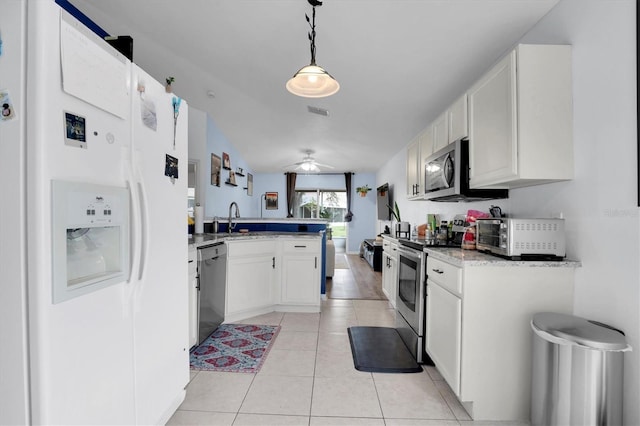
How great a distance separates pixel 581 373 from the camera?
4.19 feet

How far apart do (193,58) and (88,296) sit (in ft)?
10.3

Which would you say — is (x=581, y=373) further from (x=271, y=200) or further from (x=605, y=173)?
(x=271, y=200)

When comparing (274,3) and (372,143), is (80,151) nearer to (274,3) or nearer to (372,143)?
(274,3)

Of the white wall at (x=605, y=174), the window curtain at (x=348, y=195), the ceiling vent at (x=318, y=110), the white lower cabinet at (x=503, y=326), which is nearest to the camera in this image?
the white wall at (x=605, y=174)

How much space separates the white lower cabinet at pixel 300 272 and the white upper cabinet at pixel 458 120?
1.85 meters

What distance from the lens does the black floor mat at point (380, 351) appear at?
7.42 feet

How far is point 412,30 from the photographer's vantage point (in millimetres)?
2301

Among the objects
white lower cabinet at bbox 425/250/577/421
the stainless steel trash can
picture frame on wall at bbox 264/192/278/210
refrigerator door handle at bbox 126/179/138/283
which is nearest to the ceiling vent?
white lower cabinet at bbox 425/250/577/421

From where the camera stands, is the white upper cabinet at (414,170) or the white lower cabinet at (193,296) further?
the white upper cabinet at (414,170)

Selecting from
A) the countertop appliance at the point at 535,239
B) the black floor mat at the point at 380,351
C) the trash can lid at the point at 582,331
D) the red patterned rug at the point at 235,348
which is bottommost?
the black floor mat at the point at 380,351

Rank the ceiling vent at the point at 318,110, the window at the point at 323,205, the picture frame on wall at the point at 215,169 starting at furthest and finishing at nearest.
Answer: the window at the point at 323,205 < the picture frame on wall at the point at 215,169 < the ceiling vent at the point at 318,110

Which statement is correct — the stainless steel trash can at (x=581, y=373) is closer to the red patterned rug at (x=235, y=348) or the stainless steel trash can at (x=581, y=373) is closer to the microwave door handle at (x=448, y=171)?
the microwave door handle at (x=448, y=171)

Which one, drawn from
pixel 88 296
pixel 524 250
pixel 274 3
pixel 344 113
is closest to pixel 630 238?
pixel 524 250

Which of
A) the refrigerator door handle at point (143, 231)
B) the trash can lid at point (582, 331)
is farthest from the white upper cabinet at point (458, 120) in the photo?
the refrigerator door handle at point (143, 231)
